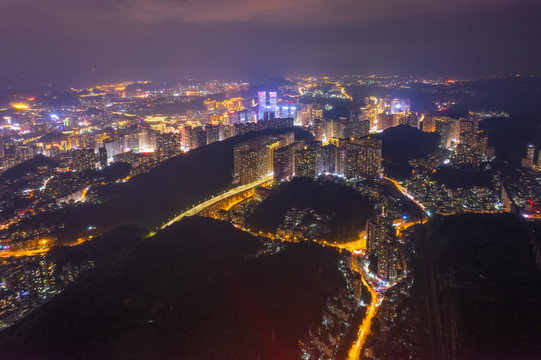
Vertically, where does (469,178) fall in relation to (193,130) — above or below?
below

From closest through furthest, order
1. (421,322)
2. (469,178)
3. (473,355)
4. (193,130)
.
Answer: (473,355)
(421,322)
(469,178)
(193,130)

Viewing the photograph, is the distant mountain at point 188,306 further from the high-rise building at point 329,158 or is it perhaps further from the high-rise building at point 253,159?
the high-rise building at point 329,158

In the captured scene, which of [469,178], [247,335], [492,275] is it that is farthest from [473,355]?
[469,178]

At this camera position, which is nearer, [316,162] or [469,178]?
[469,178]

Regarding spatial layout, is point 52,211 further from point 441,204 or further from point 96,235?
point 441,204

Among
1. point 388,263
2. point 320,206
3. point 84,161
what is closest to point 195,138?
point 84,161

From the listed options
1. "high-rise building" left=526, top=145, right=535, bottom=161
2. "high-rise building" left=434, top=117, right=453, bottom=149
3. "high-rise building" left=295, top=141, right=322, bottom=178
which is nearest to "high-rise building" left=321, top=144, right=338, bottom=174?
"high-rise building" left=295, top=141, right=322, bottom=178

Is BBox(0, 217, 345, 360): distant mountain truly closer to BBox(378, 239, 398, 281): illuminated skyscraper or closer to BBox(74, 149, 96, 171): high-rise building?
BBox(378, 239, 398, 281): illuminated skyscraper

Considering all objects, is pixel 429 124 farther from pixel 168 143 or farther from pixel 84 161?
pixel 84 161
